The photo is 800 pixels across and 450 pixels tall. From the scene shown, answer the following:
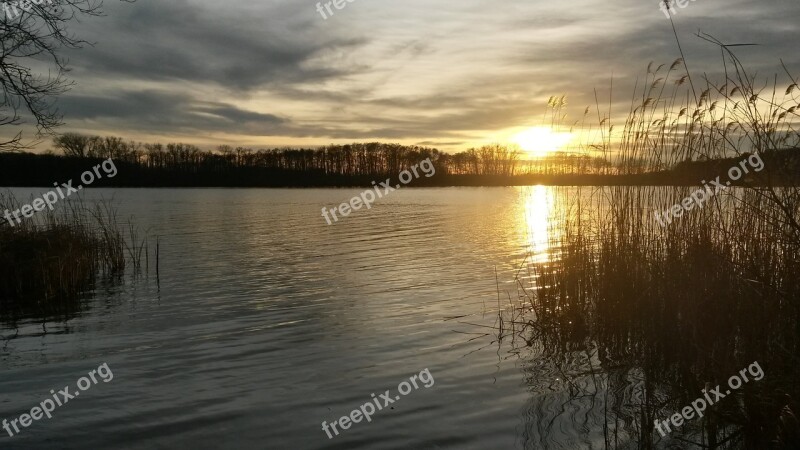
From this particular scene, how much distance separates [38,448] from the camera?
454cm

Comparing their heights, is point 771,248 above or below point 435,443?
above

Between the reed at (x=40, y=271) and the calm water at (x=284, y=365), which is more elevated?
the reed at (x=40, y=271)

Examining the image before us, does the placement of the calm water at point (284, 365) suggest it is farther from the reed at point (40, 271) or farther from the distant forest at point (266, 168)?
the distant forest at point (266, 168)

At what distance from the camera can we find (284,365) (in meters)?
6.67

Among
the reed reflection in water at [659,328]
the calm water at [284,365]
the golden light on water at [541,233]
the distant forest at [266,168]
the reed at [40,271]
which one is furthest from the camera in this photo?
the distant forest at [266,168]

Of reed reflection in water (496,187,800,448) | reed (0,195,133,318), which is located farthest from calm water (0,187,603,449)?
reed (0,195,133,318)

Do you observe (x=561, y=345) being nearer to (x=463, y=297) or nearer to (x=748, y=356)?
(x=748, y=356)

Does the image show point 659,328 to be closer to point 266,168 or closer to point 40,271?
point 40,271

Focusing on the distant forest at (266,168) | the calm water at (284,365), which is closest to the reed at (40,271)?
the calm water at (284,365)

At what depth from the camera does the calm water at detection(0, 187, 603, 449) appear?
15.5ft

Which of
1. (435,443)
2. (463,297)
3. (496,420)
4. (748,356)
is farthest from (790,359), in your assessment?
(463,297)

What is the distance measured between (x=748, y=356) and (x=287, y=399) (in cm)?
413

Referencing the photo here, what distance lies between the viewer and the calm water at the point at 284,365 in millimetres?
4738

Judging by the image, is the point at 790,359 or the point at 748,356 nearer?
the point at 790,359
